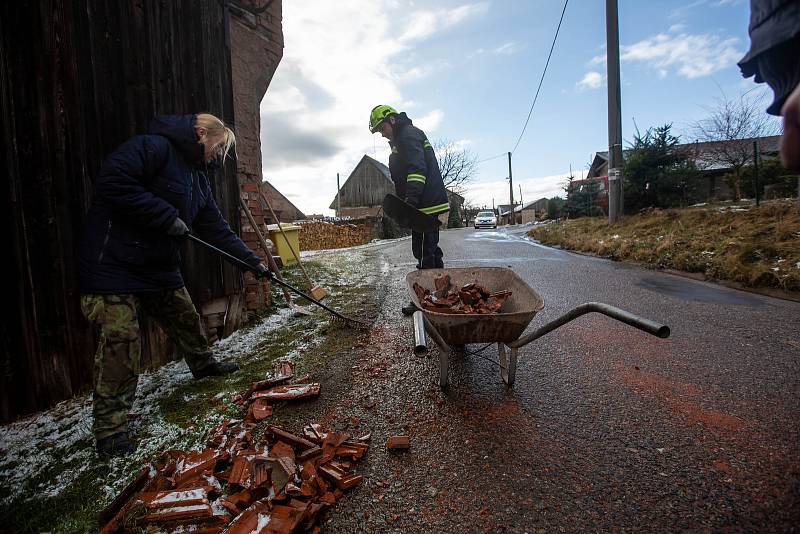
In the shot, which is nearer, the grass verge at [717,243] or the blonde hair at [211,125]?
the blonde hair at [211,125]

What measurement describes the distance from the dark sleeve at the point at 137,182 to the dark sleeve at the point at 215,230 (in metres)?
0.57

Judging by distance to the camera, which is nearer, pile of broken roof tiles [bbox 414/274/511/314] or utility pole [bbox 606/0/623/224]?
pile of broken roof tiles [bbox 414/274/511/314]

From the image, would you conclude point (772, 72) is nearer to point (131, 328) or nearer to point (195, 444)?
point (195, 444)

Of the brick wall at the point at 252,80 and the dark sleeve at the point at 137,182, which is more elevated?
the brick wall at the point at 252,80

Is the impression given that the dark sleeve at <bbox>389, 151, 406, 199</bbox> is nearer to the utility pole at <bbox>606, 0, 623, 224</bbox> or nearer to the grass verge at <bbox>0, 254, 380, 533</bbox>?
the grass verge at <bbox>0, 254, 380, 533</bbox>

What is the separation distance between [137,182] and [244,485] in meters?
1.64

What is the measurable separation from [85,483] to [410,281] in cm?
222

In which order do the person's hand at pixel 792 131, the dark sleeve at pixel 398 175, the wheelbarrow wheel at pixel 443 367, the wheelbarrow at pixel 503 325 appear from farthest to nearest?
the dark sleeve at pixel 398 175
the wheelbarrow wheel at pixel 443 367
the wheelbarrow at pixel 503 325
the person's hand at pixel 792 131

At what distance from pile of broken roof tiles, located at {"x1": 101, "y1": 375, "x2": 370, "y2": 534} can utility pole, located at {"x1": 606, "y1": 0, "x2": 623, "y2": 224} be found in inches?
436

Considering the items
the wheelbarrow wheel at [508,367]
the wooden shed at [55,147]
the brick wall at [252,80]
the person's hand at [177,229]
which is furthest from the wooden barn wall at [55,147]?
the wheelbarrow wheel at [508,367]

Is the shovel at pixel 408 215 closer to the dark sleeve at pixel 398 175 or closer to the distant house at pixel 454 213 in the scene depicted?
the dark sleeve at pixel 398 175

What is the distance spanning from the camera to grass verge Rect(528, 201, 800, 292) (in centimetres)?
477

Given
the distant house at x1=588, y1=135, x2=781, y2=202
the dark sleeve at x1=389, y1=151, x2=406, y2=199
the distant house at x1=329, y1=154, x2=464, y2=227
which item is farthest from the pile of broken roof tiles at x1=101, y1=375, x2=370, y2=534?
the distant house at x1=329, y1=154, x2=464, y2=227

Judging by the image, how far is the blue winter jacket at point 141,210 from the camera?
2.04 m
